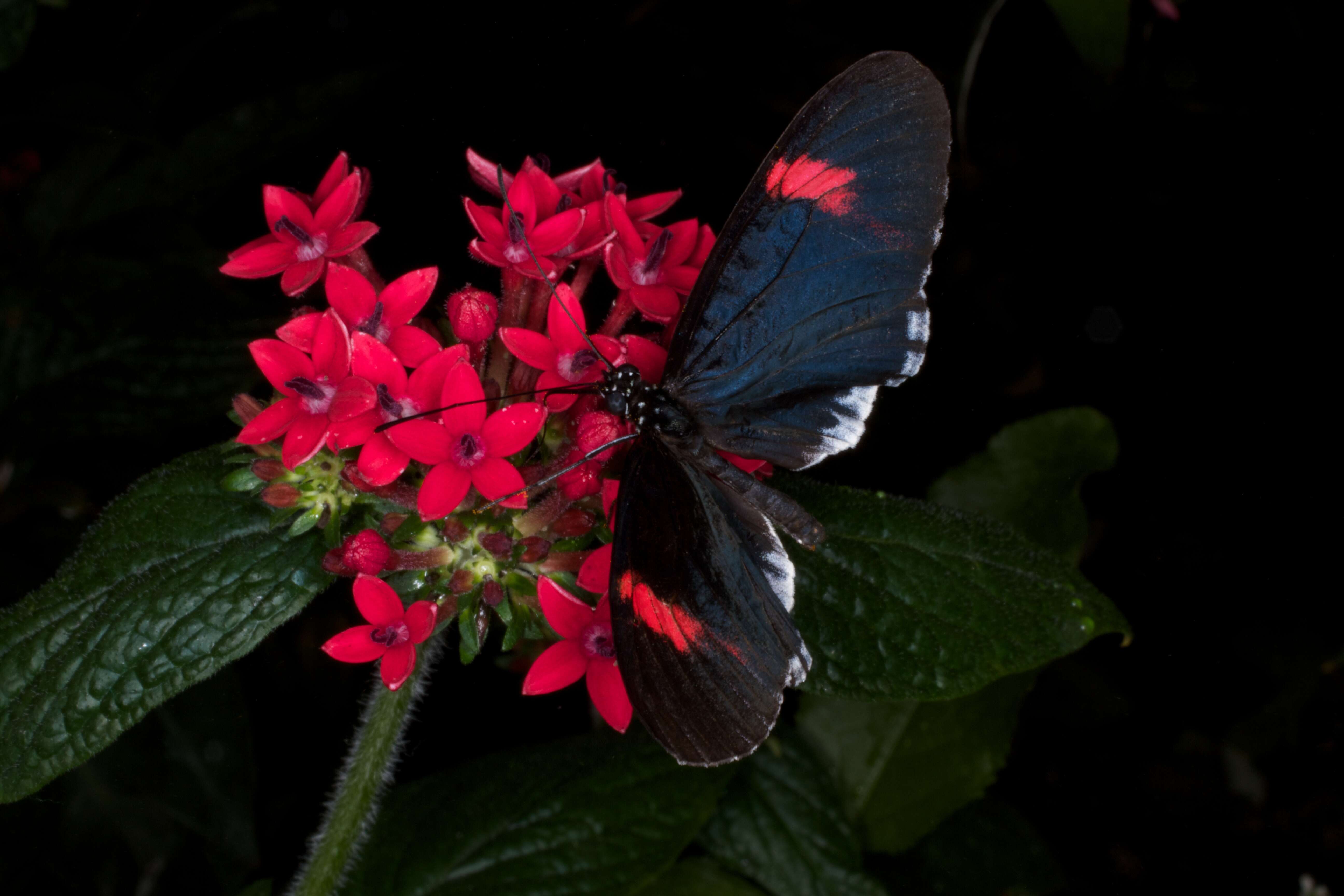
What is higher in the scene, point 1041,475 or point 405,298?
point 405,298

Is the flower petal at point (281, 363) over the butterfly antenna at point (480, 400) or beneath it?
over

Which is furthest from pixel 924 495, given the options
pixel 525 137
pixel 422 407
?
pixel 422 407

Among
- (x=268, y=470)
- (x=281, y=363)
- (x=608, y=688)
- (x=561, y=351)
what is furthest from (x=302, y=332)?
(x=608, y=688)

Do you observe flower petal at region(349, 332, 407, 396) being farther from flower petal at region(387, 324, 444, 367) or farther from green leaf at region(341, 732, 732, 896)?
green leaf at region(341, 732, 732, 896)

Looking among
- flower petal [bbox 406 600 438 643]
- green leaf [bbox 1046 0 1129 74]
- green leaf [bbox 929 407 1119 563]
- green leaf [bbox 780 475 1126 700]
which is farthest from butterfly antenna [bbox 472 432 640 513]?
green leaf [bbox 1046 0 1129 74]

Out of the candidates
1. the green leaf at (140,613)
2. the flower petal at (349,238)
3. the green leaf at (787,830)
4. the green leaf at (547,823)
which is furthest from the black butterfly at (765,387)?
the green leaf at (787,830)

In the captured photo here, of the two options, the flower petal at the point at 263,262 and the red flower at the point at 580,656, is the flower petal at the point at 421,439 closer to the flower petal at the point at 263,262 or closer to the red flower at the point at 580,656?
the red flower at the point at 580,656

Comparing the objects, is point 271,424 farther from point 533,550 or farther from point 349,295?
point 533,550
